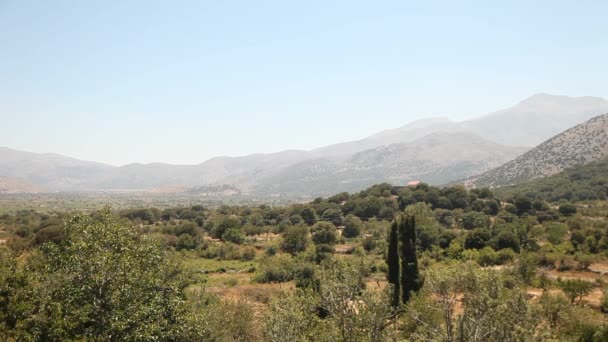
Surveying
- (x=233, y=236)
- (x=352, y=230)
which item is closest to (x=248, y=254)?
(x=233, y=236)

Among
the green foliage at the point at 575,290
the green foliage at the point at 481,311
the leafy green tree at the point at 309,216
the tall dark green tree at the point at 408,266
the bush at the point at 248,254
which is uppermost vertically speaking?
the green foliage at the point at 481,311

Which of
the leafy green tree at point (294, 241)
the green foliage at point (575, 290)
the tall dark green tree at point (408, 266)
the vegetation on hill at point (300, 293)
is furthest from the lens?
the leafy green tree at point (294, 241)

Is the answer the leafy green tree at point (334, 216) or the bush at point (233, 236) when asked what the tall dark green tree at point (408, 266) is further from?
the leafy green tree at point (334, 216)

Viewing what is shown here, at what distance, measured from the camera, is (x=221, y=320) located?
75.8 feet

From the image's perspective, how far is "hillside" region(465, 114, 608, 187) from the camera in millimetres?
140500

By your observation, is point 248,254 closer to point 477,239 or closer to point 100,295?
point 477,239

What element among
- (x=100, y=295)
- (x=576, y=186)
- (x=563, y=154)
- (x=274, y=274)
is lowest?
(x=274, y=274)

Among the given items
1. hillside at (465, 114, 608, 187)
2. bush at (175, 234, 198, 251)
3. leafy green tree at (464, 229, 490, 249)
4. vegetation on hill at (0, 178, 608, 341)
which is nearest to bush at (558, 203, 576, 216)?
vegetation on hill at (0, 178, 608, 341)

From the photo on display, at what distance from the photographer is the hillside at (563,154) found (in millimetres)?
140500

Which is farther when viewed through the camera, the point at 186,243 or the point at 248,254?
the point at 186,243

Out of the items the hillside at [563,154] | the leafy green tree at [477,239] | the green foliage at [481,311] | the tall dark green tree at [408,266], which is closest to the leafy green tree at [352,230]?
the leafy green tree at [477,239]

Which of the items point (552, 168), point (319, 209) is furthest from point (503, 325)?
point (552, 168)

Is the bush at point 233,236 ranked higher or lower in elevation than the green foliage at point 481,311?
lower

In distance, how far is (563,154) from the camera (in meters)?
150
